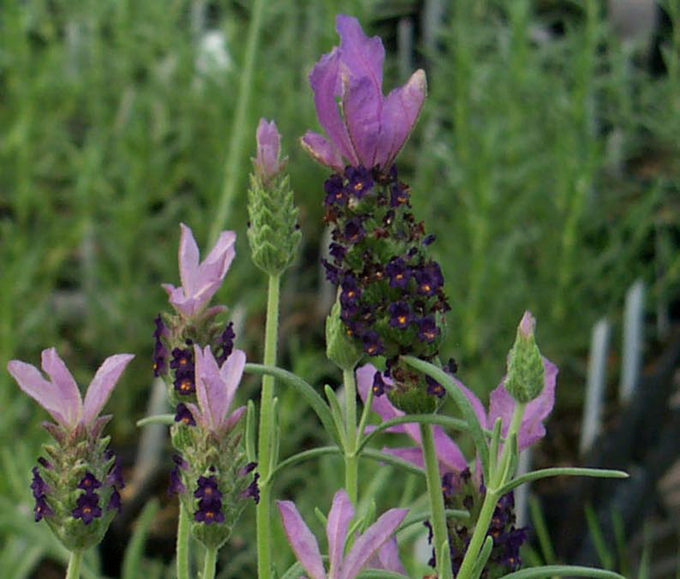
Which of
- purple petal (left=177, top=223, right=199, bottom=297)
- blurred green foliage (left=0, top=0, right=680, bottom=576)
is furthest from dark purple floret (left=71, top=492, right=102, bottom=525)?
blurred green foliage (left=0, top=0, right=680, bottom=576)

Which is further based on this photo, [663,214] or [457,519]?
[663,214]

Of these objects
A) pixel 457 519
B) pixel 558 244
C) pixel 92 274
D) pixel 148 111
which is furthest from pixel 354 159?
pixel 148 111

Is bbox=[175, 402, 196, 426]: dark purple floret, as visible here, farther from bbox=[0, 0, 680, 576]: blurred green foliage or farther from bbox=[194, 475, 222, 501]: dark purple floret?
bbox=[0, 0, 680, 576]: blurred green foliage

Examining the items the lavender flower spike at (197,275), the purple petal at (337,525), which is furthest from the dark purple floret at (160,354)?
the purple petal at (337,525)

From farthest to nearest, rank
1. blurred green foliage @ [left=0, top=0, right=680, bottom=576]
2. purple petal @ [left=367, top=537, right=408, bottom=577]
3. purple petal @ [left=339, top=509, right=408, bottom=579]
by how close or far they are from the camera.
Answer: blurred green foliage @ [left=0, top=0, right=680, bottom=576], purple petal @ [left=367, top=537, right=408, bottom=577], purple petal @ [left=339, top=509, right=408, bottom=579]

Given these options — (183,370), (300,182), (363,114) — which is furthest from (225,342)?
(300,182)

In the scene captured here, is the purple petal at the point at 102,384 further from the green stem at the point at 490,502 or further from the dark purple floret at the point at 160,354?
the green stem at the point at 490,502

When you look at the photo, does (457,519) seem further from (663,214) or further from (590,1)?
(663,214)
